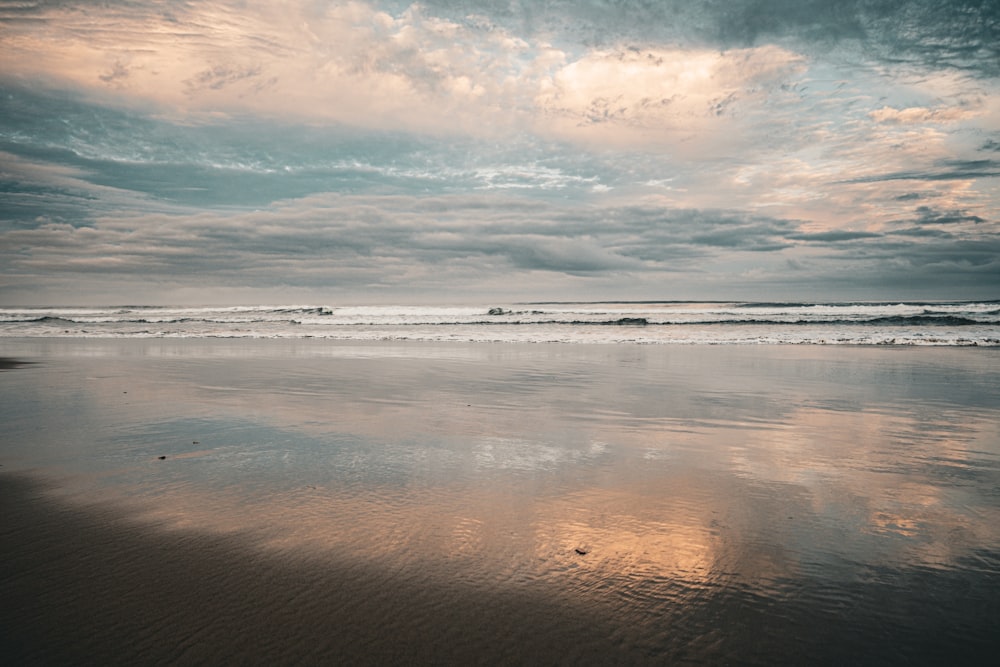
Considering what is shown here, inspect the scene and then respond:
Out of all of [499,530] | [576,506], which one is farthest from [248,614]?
[576,506]

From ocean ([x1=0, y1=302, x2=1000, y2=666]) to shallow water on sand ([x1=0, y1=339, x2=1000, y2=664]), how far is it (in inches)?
0.8

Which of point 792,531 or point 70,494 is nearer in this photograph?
point 792,531

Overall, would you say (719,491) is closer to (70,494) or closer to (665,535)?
(665,535)

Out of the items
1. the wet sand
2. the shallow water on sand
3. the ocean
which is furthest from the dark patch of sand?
the wet sand

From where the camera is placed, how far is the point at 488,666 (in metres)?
2.25

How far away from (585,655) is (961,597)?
1913 millimetres

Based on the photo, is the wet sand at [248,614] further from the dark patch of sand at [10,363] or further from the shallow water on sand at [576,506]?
the dark patch of sand at [10,363]

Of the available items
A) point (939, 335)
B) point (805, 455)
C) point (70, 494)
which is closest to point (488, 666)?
point (70, 494)

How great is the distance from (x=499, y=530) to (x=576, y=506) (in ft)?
2.32

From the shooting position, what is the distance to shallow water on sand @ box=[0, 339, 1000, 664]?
98.3 inches

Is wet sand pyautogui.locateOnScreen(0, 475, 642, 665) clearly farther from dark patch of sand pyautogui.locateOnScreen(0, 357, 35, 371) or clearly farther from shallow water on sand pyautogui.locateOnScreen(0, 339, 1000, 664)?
dark patch of sand pyautogui.locateOnScreen(0, 357, 35, 371)

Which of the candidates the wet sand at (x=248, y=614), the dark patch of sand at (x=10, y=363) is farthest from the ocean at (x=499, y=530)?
the dark patch of sand at (x=10, y=363)

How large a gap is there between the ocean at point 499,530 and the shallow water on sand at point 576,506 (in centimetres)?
2

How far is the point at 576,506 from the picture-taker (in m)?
4.04
